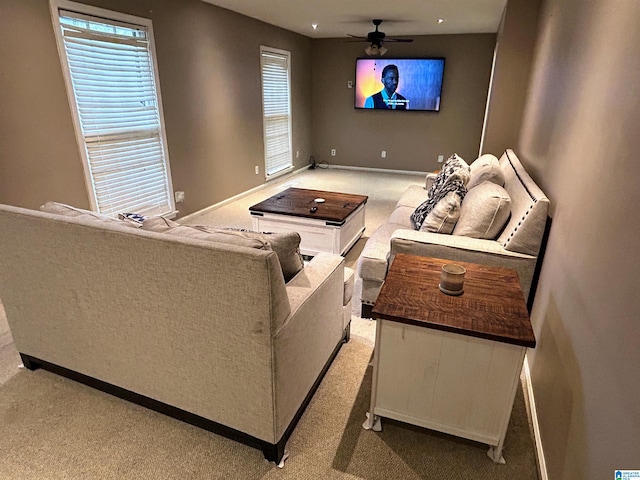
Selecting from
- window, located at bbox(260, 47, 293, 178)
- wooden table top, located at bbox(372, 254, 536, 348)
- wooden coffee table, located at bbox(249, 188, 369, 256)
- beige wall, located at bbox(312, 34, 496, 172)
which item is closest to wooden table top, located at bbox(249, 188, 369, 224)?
wooden coffee table, located at bbox(249, 188, 369, 256)

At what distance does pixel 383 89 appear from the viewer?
6.73m

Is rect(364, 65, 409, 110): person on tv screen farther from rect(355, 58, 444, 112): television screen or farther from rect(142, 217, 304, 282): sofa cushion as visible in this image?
rect(142, 217, 304, 282): sofa cushion

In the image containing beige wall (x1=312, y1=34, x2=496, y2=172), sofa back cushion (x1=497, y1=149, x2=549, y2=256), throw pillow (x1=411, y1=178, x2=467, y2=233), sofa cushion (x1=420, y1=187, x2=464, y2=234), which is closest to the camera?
sofa back cushion (x1=497, y1=149, x2=549, y2=256)

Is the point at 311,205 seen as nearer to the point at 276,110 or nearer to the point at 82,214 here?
the point at 82,214

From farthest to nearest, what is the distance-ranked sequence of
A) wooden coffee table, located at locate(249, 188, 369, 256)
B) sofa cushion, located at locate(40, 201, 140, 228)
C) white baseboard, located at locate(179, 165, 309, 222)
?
white baseboard, located at locate(179, 165, 309, 222)
wooden coffee table, located at locate(249, 188, 369, 256)
sofa cushion, located at locate(40, 201, 140, 228)

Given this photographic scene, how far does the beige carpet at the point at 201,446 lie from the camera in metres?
1.50

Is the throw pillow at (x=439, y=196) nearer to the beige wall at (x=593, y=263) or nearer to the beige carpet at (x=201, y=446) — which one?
the beige wall at (x=593, y=263)

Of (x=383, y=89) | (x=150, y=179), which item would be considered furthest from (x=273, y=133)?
(x=150, y=179)

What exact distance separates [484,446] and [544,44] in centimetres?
305

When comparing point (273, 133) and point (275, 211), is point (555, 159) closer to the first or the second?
point (275, 211)

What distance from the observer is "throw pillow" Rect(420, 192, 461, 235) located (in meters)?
2.37

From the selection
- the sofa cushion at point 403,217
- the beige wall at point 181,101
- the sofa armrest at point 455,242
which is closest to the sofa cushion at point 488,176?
the sofa cushion at point 403,217

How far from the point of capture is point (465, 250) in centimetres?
214

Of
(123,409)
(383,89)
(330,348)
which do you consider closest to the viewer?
(123,409)
